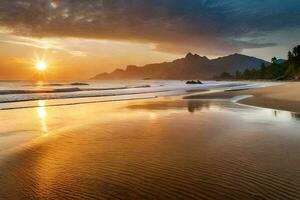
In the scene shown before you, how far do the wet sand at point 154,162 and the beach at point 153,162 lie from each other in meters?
0.02

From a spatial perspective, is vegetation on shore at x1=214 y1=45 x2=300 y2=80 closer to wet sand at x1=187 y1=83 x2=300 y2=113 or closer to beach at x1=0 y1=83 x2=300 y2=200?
wet sand at x1=187 y1=83 x2=300 y2=113

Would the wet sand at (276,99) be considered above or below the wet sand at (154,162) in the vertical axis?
below

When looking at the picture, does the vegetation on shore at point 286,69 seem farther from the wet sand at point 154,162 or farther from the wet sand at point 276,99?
the wet sand at point 154,162

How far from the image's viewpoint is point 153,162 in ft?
27.5

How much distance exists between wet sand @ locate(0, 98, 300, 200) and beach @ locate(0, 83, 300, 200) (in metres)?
0.02

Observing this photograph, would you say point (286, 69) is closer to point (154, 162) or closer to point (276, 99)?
point (276, 99)

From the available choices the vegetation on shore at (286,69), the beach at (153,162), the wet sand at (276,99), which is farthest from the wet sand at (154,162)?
the vegetation on shore at (286,69)

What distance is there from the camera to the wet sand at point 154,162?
20.3 ft

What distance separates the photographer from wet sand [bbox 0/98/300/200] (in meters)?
6.20

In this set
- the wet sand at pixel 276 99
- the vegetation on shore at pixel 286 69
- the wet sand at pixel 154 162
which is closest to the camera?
the wet sand at pixel 154 162

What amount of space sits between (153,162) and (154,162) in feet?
0.10

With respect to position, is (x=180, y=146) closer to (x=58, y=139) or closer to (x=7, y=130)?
(x=58, y=139)

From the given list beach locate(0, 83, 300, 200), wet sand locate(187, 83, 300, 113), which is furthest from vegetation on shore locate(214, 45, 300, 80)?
beach locate(0, 83, 300, 200)

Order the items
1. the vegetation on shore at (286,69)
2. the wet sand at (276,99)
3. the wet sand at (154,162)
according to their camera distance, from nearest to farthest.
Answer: the wet sand at (154,162)
the wet sand at (276,99)
the vegetation on shore at (286,69)
